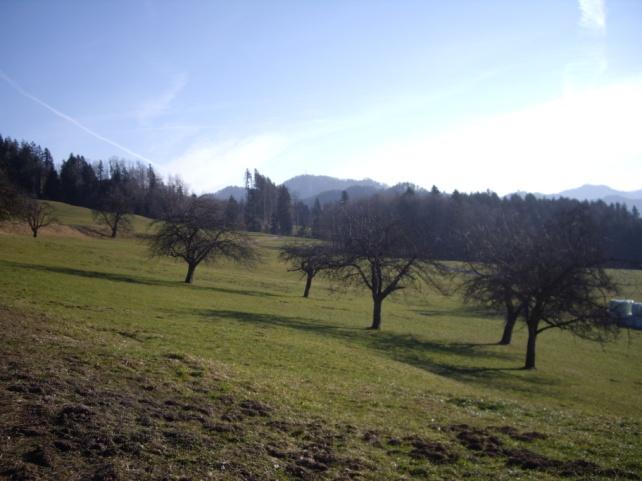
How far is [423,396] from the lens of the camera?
15523 millimetres

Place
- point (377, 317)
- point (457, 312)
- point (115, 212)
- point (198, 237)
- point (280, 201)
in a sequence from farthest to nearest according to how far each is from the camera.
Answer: point (280, 201) < point (115, 212) < point (457, 312) < point (198, 237) < point (377, 317)

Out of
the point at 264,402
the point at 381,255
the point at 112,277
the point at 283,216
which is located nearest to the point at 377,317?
the point at 381,255

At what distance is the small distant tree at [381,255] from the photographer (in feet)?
116

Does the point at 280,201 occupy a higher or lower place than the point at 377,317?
higher

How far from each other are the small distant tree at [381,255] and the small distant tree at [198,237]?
15542 millimetres

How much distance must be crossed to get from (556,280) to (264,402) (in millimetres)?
24317

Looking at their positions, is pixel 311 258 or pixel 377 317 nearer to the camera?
pixel 377 317

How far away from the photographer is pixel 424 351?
94.8 ft

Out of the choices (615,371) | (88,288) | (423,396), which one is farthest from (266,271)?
(423,396)

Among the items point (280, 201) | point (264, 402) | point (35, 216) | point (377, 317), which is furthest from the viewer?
point (280, 201)

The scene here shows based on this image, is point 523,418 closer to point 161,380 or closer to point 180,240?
point 161,380

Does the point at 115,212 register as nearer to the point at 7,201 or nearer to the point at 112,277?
the point at 7,201

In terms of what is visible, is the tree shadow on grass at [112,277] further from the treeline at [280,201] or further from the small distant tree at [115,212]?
the treeline at [280,201]

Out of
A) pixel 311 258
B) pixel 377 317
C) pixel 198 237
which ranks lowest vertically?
pixel 377 317
